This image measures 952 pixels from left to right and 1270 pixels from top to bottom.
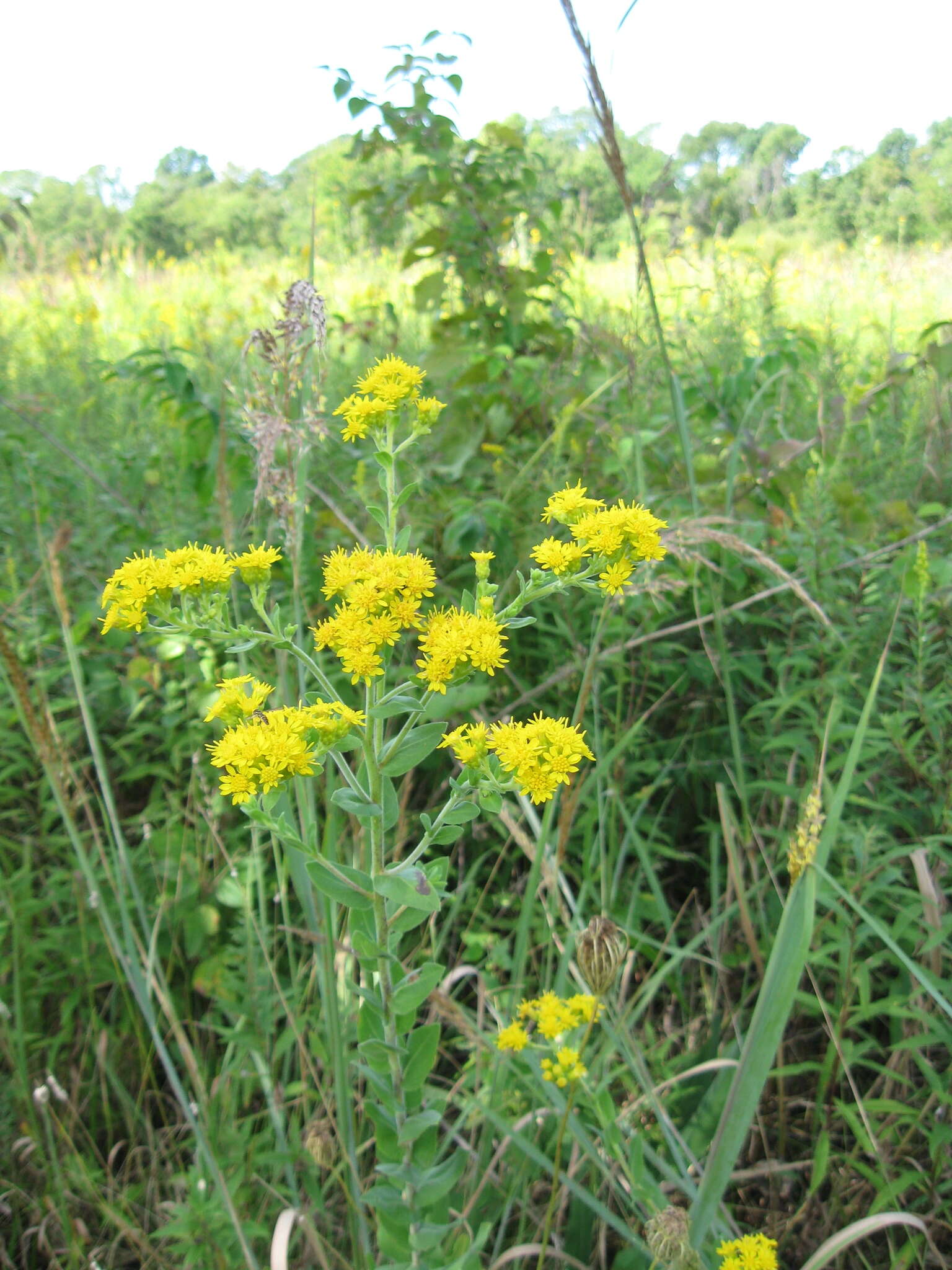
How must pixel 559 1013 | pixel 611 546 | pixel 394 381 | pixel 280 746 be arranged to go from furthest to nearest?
pixel 559 1013
pixel 394 381
pixel 611 546
pixel 280 746

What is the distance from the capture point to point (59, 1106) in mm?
1708

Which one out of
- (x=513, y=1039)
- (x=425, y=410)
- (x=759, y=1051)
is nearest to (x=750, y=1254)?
(x=759, y=1051)

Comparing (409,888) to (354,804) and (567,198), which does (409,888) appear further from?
(567,198)

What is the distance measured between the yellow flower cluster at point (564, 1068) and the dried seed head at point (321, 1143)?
38 cm

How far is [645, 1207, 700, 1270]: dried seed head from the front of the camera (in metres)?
0.97

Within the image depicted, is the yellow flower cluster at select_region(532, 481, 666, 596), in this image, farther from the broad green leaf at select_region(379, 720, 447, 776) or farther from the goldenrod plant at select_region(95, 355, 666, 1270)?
the broad green leaf at select_region(379, 720, 447, 776)

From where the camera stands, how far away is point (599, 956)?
45.2 inches

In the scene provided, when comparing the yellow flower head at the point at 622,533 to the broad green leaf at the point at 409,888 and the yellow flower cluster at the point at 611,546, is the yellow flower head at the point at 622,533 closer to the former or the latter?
the yellow flower cluster at the point at 611,546

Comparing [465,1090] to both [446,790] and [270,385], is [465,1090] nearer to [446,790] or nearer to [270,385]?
[446,790]

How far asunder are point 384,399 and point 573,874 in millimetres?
1221

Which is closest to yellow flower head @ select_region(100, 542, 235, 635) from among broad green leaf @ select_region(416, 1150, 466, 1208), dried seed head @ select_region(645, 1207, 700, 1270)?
broad green leaf @ select_region(416, 1150, 466, 1208)

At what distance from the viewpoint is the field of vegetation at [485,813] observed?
105 centimetres

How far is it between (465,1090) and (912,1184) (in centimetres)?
81

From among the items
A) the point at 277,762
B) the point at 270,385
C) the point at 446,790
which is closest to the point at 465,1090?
the point at 446,790
